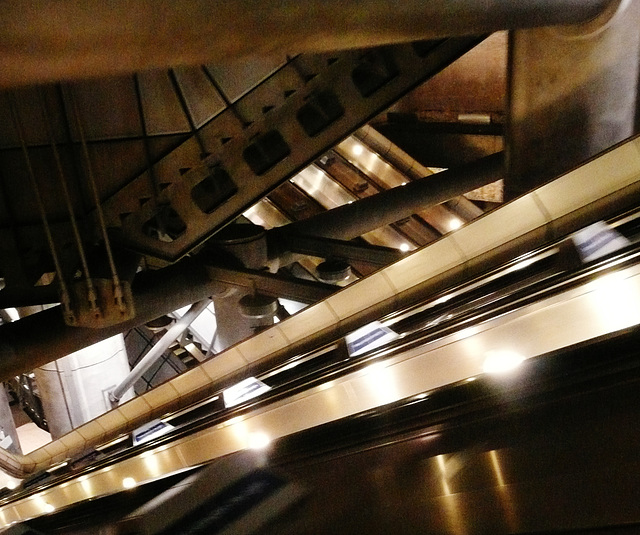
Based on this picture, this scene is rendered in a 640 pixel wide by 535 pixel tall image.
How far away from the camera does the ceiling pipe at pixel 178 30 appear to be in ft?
3.67

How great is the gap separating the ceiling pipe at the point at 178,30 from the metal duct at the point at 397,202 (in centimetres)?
391

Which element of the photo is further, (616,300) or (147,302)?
(147,302)

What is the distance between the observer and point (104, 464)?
3.03 meters

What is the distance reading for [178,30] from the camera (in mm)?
1252

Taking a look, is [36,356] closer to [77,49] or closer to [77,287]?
[77,287]

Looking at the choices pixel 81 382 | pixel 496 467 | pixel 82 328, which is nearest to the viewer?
pixel 496 467

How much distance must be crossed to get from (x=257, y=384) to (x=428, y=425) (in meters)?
1.47

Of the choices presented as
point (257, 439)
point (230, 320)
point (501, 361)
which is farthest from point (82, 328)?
point (501, 361)

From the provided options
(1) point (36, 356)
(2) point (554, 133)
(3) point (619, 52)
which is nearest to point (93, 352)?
(1) point (36, 356)

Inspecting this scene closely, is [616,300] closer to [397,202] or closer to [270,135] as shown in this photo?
[270,135]

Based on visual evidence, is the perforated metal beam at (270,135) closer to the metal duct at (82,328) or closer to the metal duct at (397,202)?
the metal duct at (82,328)

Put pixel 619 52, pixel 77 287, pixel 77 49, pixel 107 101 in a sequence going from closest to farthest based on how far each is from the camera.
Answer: pixel 77 49, pixel 619 52, pixel 77 287, pixel 107 101

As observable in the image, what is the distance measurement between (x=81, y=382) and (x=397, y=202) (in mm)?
3958

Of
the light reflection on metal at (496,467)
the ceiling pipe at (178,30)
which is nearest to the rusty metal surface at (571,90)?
the ceiling pipe at (178,30)
